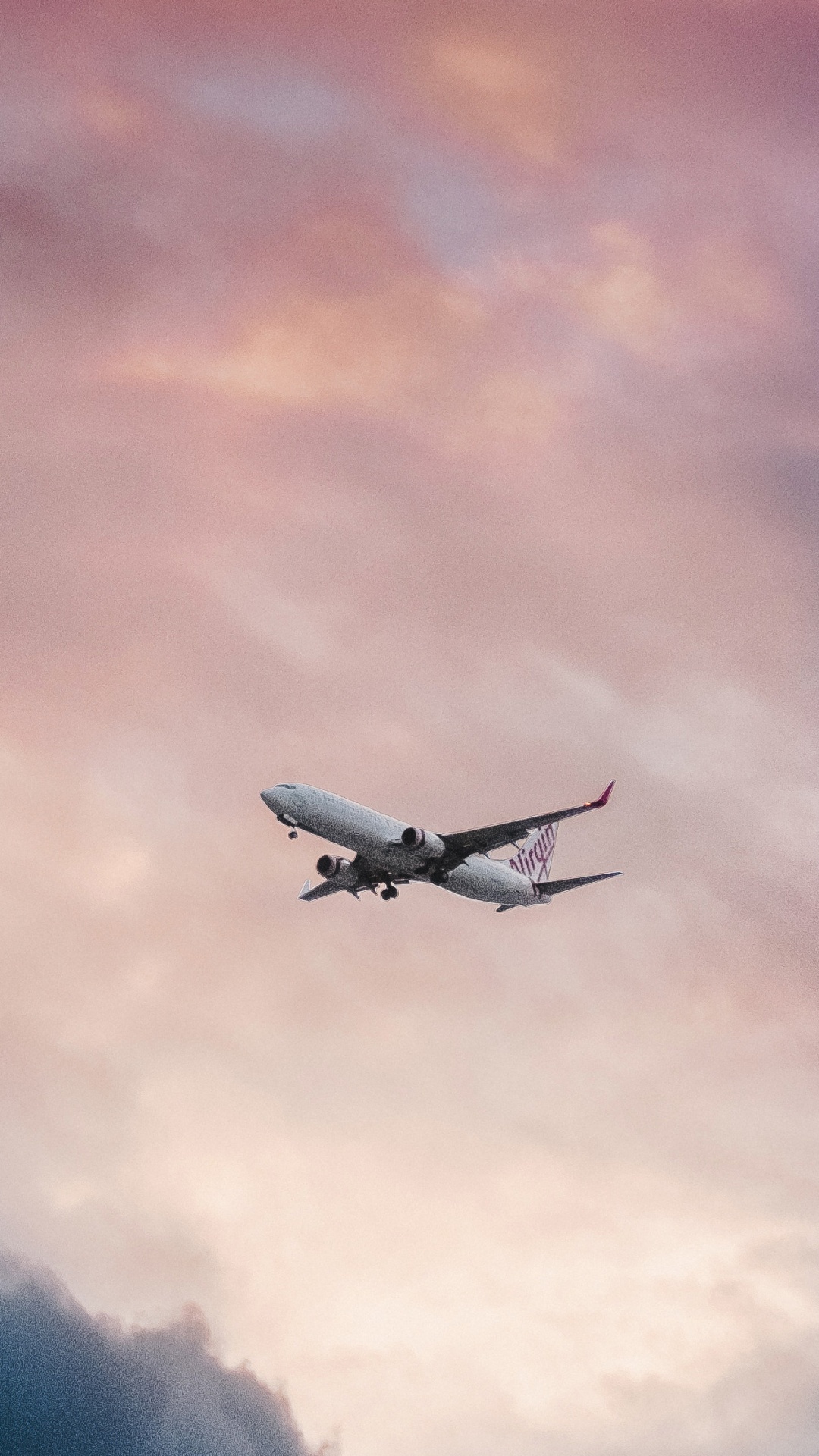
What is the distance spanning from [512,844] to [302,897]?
2645 centimetres

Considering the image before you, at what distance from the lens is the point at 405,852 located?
130m

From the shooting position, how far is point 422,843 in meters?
130

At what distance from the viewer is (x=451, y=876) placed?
136875 millimetres

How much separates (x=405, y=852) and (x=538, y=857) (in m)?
34.3

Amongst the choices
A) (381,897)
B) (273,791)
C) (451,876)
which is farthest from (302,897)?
(273,791)

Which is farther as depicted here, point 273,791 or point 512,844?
point 512,844

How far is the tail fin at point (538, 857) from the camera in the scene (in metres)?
159

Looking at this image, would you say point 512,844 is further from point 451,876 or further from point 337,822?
point 337,822

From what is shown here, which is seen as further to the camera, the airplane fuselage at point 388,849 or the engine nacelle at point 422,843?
the engine nacelle at point 422,843

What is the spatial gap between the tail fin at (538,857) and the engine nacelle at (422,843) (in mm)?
26005

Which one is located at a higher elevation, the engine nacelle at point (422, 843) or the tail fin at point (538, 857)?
the tail fin at point (538, 857)

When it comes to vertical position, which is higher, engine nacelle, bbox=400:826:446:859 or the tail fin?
the tail fin

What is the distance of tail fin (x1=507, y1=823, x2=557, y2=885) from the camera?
522 ft

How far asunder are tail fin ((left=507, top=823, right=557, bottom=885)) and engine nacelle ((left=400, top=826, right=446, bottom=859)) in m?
26.0
